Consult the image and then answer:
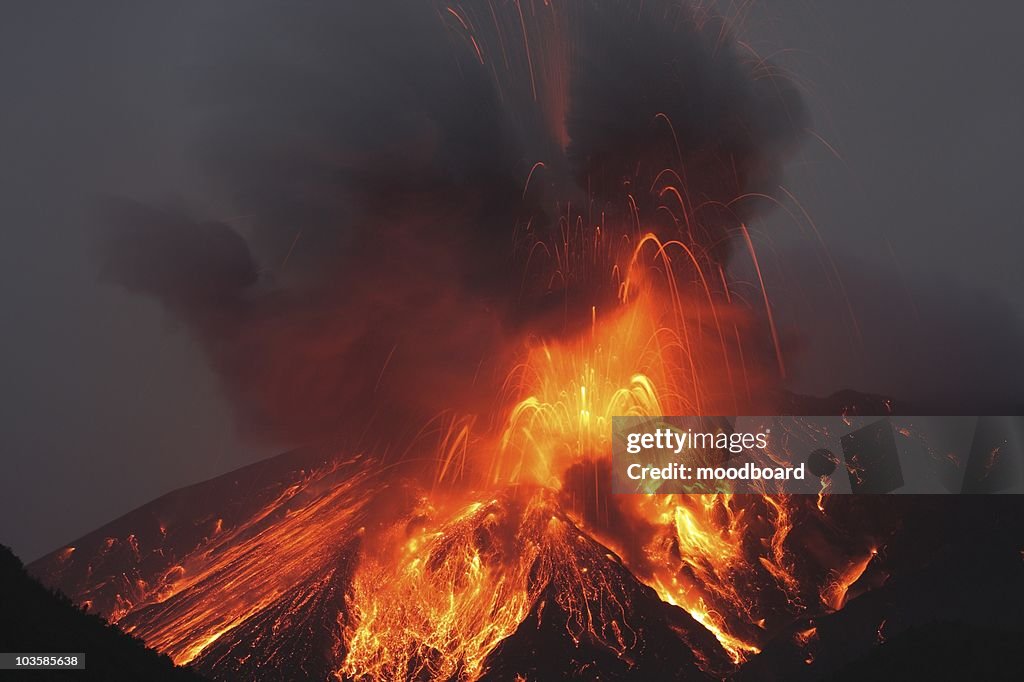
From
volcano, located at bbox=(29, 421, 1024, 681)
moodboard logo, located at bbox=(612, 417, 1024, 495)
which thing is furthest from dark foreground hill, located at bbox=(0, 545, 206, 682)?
moodboard logo, located at bbox=(612, 417, 1024, 495)

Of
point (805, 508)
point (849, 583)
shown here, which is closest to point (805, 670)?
point (849, 583)

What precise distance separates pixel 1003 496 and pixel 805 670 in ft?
229

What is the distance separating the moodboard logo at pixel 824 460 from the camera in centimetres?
8550

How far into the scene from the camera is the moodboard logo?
85.5 metres

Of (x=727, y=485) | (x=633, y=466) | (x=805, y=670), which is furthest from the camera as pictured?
(x=727, y=485)

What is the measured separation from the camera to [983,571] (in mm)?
100312

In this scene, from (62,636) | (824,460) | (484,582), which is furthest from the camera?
(824,460)

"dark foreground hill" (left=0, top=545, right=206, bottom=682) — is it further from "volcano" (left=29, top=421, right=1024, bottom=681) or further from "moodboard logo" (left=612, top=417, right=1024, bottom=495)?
"moodboard logo" (left=612, top=417, right=1024, bottom=495)

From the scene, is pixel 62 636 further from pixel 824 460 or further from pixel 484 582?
pixel 824 460

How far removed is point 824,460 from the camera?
107562mm

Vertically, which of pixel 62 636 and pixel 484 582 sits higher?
pixel 62 636

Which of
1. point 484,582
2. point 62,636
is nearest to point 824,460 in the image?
point 484,582

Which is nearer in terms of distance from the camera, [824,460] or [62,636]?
[62,636]

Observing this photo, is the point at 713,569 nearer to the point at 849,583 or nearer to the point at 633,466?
the point at 633,466
